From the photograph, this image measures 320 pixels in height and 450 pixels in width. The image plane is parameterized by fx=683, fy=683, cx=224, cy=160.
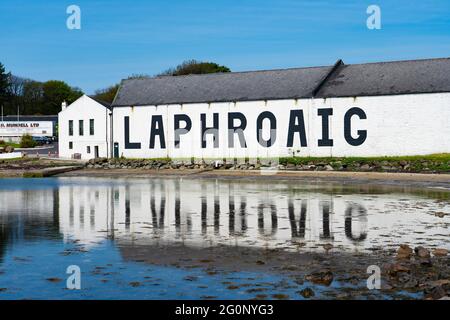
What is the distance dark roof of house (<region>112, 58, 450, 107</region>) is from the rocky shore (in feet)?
19.2

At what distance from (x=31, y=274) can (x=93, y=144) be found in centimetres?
5275

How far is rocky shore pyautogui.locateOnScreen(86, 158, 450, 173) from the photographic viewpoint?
161 feet

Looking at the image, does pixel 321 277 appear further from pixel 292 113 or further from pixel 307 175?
pixel 292 113

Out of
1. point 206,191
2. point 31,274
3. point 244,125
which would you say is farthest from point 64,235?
point 244,125

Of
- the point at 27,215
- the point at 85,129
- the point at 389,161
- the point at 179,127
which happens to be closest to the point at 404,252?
the point at 27,215

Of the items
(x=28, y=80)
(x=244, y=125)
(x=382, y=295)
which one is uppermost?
(x=28, y=80)

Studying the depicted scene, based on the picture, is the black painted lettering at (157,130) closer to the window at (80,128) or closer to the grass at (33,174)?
the window at (80,128)

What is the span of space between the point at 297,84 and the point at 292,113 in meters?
3.51

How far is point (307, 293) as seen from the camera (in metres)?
12.4

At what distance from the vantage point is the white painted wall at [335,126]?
52.2 m

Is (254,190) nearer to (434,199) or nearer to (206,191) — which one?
(206,191)

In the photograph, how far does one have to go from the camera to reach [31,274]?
14.4 meters

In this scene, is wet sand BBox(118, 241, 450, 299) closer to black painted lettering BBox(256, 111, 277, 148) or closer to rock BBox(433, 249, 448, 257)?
rock BBox(433, 249, 448, 257)

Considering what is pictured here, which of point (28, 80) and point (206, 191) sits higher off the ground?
point (28, 80)
